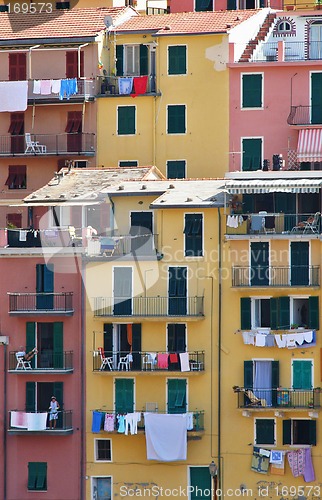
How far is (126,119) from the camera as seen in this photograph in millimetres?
114125

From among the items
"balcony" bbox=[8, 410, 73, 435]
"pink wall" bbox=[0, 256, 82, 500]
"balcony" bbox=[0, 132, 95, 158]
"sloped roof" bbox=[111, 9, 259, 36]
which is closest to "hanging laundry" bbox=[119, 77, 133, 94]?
"sloped roof" bbox=[111, 9, 259, 36]

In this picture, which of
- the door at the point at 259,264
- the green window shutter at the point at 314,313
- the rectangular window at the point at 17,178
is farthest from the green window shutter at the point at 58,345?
the rectangular window at the point at 17,178

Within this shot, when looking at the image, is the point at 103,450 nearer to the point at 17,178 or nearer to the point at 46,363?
the point at 46,363

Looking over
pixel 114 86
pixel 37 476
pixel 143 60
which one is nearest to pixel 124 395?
pixel 37 476

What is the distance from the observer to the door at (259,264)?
101 meters

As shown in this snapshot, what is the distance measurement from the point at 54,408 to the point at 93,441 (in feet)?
7.30

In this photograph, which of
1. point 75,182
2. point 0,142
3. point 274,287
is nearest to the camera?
point 274,287

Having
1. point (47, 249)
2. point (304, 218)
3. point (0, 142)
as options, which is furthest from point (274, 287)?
point (0, 142)

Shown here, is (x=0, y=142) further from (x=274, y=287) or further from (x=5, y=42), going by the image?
(x=274, y=287)

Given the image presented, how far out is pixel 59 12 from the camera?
120 meters

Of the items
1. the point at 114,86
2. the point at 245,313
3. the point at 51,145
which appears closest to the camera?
the point at 245,313

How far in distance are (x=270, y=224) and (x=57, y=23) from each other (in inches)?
831

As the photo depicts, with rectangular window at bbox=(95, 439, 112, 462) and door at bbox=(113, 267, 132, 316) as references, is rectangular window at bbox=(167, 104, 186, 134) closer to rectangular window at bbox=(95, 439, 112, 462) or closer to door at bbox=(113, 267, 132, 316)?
door at bbox=(113, 267, 132, 316)

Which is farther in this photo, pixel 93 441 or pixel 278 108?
pixel 278 108
